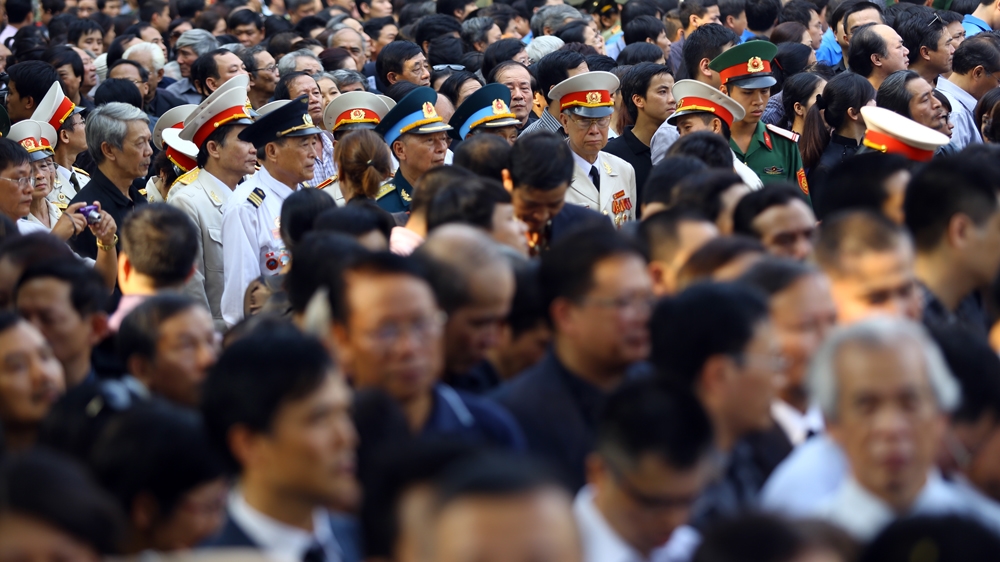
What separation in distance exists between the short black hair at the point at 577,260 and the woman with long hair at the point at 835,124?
4040 millimetres

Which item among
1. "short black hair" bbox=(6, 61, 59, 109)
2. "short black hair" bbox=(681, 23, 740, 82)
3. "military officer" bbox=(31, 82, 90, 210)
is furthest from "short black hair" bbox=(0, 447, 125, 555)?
"short black hair" bbox=(6, 61, 59, 109)

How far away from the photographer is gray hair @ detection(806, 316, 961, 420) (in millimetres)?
2695

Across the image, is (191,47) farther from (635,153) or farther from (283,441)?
(283,441)

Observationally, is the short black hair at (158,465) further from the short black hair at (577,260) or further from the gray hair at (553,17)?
the gray hair at (553,17)

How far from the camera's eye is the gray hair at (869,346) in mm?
2695

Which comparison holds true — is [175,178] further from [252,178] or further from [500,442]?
[500,442]

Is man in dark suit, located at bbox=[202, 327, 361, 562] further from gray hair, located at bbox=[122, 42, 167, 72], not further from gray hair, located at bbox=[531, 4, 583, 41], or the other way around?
gray hair, located at bbox=[531, 4, 583, 41]

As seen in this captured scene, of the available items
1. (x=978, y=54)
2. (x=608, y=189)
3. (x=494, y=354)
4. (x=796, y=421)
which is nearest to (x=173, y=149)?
(x=608, y=189)

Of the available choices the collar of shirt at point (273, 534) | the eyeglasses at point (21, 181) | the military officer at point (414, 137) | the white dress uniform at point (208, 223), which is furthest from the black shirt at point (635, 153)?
the collar of shirt at point (273, 534)

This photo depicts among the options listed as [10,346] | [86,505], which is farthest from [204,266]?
[86,505]

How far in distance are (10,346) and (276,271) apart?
9.09 feet

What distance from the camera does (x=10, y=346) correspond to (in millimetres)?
3227

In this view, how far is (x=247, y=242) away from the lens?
5961mm

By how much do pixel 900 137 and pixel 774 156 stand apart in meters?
1.19
